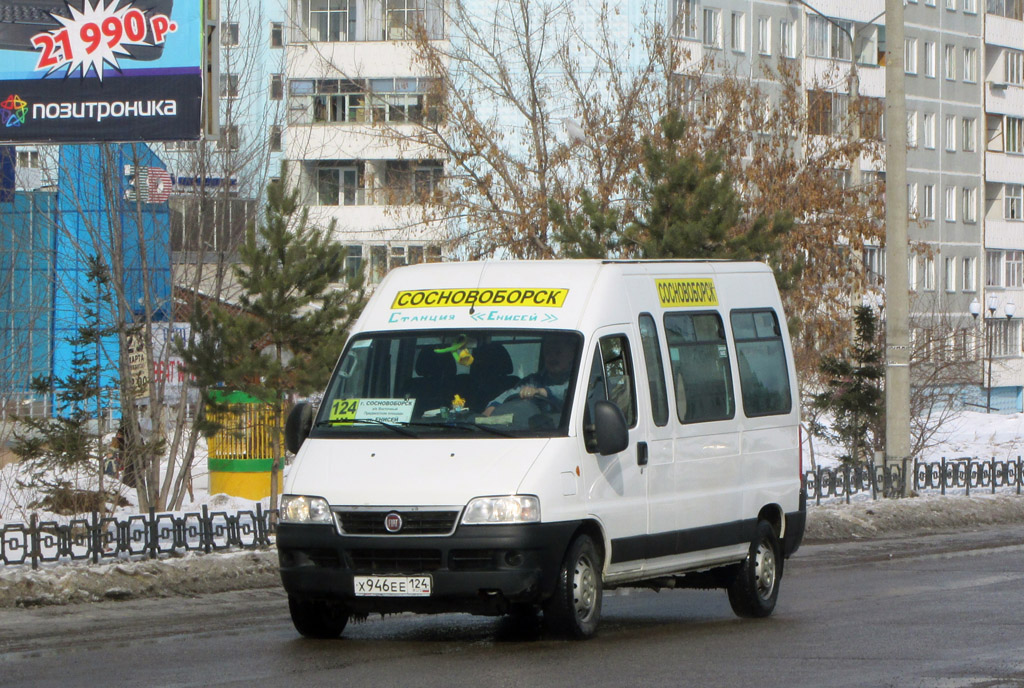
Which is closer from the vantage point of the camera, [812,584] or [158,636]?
[158,636]

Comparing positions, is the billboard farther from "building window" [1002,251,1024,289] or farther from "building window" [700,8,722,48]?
"building window" [1002,251,1024,289]

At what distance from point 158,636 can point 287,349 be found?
6432 mm

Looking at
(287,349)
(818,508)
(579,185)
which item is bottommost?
(818,508)

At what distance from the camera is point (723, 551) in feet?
39.0

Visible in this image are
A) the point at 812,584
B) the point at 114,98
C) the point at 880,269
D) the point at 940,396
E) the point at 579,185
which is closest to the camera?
the point at 812,584

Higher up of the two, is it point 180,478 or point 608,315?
point 608,315

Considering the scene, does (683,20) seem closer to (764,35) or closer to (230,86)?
(230,86)

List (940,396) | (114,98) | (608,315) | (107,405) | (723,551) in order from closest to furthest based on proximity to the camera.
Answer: (608,315) → (723,551) → (114,98) → (107,405) → (940,396)

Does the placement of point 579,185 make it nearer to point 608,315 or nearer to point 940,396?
point 940,396

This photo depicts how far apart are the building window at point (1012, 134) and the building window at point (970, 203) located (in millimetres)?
2757

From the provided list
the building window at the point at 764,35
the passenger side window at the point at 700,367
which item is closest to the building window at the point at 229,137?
the passenger side window at the point at 700,367

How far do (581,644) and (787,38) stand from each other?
57689 millimetres

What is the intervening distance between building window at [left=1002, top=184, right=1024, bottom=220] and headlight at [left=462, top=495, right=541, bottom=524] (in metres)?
72.1

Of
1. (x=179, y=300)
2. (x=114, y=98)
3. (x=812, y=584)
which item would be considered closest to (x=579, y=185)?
(x=179, y=300)
